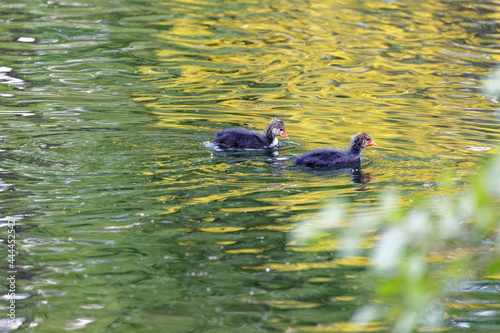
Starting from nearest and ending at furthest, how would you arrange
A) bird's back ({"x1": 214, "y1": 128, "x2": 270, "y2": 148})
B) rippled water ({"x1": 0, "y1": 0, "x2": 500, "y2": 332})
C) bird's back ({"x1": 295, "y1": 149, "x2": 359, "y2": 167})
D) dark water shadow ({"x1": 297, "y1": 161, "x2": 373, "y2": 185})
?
rippled water ({"x1": 0, "y1": 0, "x2": 500, "y2": 332})
dark water shadow ({"x1": 297, "y1": 161, "x2": 373, "y2": 185})
bird's back ({"x1": 295, "y1": 149, "x2": 359, "y2": 167})
bird's back ({"x1": 214, "y1": 128, "x2": 270, "y2": 148})

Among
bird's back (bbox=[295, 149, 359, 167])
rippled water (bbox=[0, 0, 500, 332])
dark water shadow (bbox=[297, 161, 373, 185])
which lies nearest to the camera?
rippled water (bbox=[0, 0, 500, 332])

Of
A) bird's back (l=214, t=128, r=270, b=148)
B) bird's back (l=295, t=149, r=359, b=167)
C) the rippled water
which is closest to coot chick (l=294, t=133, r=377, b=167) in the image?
bird's back (l=295, t=149, r=359, b=167)

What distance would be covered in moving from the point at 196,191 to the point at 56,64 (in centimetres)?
797

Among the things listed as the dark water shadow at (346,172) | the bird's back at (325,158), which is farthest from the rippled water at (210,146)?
the bird's back at (325,158)

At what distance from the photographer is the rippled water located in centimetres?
529

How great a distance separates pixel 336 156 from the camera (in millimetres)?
8820

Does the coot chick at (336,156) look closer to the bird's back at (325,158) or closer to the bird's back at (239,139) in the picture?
the bird's back at (325,158)

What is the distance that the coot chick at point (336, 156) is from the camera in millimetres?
8578

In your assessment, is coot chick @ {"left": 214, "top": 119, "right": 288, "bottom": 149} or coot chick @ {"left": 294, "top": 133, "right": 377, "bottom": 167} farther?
coot chick @ {"left": 214, "top": 119, "right": 288, "bottom": 149}

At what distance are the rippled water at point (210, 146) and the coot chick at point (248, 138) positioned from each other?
0.21m

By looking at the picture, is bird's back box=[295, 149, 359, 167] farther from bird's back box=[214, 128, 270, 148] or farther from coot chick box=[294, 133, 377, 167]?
bird's back box=[214, 128, 270, 148]

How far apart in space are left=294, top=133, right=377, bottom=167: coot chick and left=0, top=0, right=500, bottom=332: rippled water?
0.17 m

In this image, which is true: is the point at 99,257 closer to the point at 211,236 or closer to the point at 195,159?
the point at 211,236

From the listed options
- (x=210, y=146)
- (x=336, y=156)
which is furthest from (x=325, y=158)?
(x=210, y=146)
